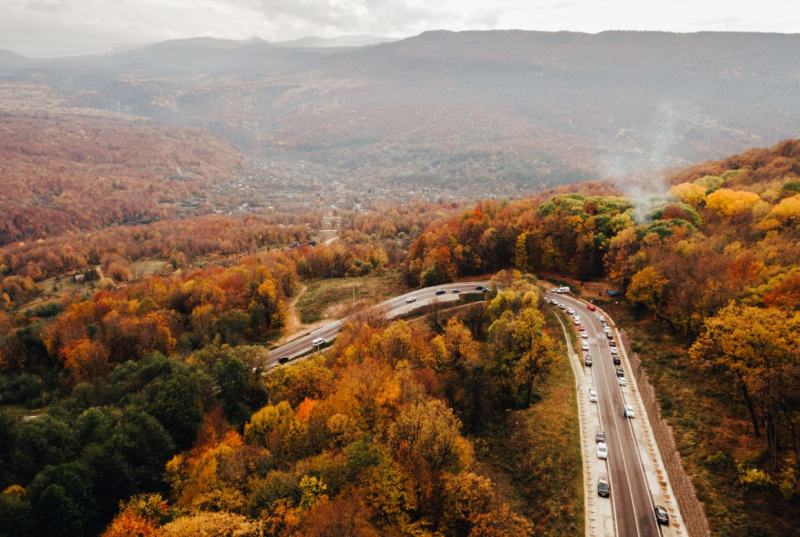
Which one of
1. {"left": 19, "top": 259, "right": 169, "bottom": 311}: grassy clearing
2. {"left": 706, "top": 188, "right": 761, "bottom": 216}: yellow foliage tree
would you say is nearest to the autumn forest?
{"left": 706, "top": 188, "right": 761, "bottom": 216}: yellow foliage tree

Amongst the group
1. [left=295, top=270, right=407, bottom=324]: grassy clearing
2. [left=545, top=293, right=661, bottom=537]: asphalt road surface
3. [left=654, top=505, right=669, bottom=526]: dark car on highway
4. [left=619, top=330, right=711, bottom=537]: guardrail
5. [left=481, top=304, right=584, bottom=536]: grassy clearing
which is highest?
[left=619, top=330, right=711, bottom=537]: guardrail

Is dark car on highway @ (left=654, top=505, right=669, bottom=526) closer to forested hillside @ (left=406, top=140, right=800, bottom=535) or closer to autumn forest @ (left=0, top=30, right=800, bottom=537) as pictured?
autumn forest @ (left=0, top=30, right=800, bottom=537)

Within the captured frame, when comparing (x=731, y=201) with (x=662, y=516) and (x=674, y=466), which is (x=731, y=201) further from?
(x=662, y=516)

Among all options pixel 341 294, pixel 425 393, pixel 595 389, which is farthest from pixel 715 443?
pixel 341 294

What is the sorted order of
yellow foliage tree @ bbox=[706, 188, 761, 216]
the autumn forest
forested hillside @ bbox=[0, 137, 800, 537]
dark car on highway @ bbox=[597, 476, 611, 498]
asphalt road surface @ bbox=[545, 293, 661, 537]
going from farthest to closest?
1. yellow foliage tree @ bbox=[706, 188, 761, 216]
2. dark car on highway @ bbox=[597, 476, 611, 498]
3. asphalt road surface @ bbox=[545, 293, 661, 537]
4. the autumn forest
5. forested hillside @ bbox=[0, 137, 800, 537]

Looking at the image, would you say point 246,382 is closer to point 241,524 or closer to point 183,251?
point 241,524

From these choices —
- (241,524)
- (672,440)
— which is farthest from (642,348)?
(241,524)

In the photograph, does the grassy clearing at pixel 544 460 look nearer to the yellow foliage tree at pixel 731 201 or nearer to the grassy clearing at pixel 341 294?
the grassy clearing at pixel 341 294
